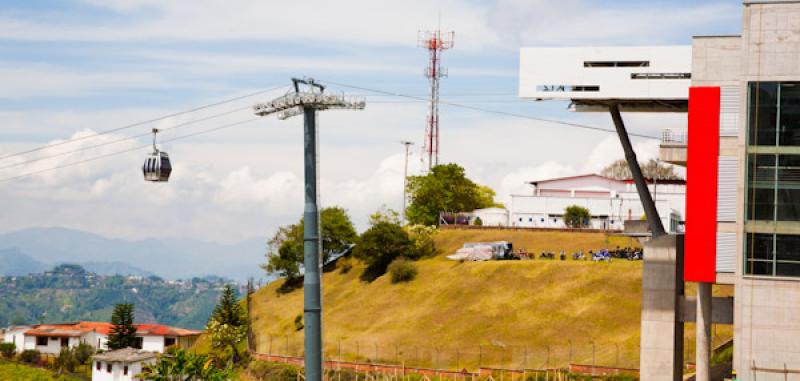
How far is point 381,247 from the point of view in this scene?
136m

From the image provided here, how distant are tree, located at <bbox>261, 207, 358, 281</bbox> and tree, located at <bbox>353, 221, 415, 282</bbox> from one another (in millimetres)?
9131

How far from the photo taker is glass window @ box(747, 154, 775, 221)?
5494cm

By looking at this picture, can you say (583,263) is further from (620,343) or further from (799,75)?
(799,75)

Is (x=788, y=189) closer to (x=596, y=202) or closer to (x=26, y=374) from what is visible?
(x=596, y=202)

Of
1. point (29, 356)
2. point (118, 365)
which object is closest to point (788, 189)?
point (118, 365)

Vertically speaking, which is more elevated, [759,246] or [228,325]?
[759,246]

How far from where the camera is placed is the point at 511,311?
4316 inches

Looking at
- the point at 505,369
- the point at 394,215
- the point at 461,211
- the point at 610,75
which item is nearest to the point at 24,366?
the point at 394,215

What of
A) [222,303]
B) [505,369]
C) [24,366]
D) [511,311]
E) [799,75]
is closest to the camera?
[799,75]

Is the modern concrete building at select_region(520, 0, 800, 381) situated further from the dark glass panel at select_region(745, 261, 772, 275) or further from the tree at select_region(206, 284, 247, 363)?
the tree at select_region(206, 284, 247, 363)

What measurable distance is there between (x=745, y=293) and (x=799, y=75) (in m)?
10.5

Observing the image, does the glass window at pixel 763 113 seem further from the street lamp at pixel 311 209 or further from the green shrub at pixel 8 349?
the green shrub at pixel 8 349

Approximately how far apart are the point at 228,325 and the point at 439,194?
3971 cm

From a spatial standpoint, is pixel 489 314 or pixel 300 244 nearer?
pixel 489 314
